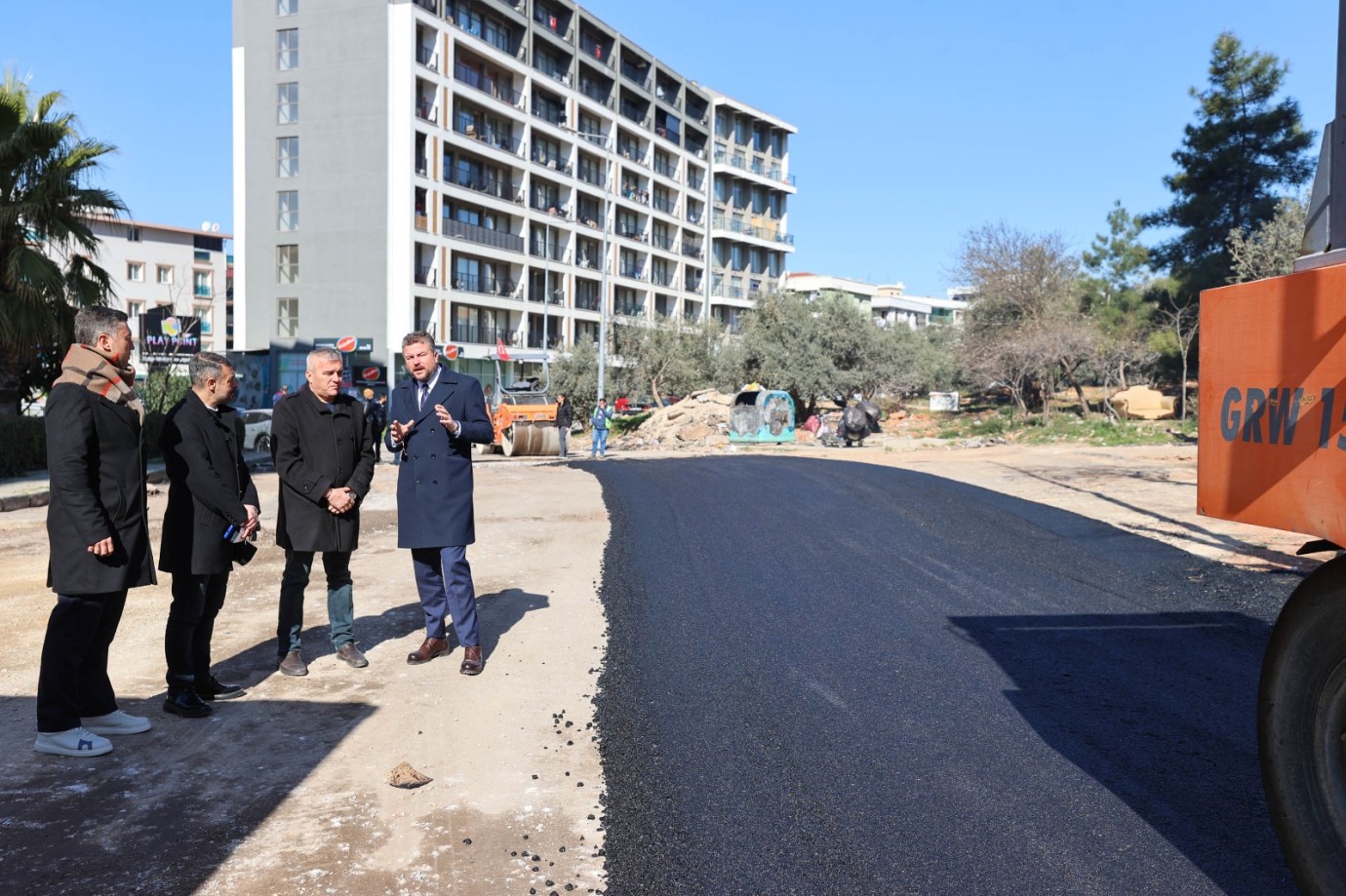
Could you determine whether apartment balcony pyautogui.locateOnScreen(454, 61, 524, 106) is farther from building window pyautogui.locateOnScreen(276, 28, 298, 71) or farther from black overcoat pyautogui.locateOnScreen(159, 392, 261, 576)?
black overcoat pyautogui.locateOnScreen(159, 392, 261, 576)

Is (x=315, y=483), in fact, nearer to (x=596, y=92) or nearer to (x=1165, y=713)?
(x=1165, y=713)

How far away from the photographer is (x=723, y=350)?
49000 mm

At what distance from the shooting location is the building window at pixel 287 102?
51.8 m

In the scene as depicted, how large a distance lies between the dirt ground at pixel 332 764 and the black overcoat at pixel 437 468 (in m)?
0.85

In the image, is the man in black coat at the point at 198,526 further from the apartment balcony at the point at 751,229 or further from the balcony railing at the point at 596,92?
the apartment balcony at the point at 751,229

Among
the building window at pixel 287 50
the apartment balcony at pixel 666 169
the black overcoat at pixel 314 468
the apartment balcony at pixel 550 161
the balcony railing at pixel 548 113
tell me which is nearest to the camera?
the black overcoat at pixel 314 468

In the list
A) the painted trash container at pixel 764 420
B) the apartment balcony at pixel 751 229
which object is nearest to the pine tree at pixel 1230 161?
the painted trash container at pixel 764 420

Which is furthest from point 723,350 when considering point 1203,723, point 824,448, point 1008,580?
point 1203,723

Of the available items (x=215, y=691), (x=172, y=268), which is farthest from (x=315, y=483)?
(x=172, y=268)

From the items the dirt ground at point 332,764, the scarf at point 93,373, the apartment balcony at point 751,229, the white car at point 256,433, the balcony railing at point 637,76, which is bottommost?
the dirt ground at point 332,764

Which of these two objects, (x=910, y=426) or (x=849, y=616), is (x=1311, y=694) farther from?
(x=910, y=426)

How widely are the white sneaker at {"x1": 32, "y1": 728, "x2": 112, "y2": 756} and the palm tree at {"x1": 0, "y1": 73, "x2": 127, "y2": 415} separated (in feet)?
49.5

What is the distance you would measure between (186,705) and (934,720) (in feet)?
12.3

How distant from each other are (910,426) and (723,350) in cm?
980
